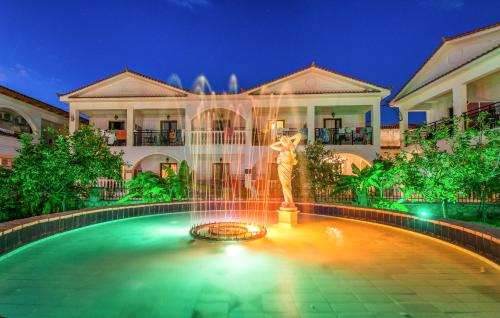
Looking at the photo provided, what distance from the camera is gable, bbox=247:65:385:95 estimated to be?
52.1ft

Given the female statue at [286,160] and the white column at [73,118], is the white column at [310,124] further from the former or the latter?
the white column at [73,118]

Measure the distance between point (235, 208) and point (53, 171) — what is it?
6.10m

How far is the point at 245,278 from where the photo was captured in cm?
356

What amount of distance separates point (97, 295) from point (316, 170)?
396 inches

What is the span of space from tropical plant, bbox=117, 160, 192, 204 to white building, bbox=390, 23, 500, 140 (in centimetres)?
1224

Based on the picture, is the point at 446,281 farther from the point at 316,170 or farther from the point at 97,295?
the point at 316,170

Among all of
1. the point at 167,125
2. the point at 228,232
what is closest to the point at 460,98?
the point at 228,232

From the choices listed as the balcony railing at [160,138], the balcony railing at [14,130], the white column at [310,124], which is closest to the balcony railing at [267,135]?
the white column at [310,124]

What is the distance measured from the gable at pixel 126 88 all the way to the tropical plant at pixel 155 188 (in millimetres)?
7245

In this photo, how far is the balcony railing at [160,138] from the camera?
16.4 meters

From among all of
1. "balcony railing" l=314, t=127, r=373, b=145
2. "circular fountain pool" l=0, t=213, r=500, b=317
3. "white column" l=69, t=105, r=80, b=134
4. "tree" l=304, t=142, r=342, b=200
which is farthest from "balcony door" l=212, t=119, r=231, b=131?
"circular fountain pool" l=0, t=213, r=500, b=317

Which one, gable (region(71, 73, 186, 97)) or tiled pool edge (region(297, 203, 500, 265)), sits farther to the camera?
gable (region(71, 73, 186, 97))

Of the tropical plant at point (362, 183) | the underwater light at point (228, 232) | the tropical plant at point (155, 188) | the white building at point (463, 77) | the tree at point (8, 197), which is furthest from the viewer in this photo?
the white building at point (463, 77)

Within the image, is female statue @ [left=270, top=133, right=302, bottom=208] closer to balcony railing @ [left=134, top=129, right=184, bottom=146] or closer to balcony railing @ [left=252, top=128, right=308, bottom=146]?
balcony railing @ [left=252, top=128, right=308, bottom=146]
